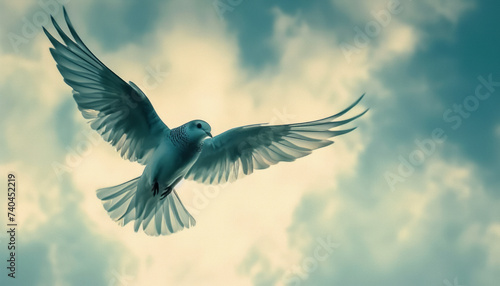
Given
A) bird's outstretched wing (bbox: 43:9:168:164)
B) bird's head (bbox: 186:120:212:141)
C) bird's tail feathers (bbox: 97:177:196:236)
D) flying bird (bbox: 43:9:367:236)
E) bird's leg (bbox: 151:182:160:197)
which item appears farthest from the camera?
bird's tail feathers (bbox: 97:177:196:236)

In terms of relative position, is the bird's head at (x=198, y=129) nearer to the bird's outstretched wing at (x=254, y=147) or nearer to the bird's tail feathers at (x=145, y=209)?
the bird's outstretched wing at (x=254, y=147)

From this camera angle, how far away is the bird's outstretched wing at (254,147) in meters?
9.18

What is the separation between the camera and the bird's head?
892cm

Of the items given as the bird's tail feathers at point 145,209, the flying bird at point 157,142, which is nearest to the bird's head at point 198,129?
the flying bird at point 157,142

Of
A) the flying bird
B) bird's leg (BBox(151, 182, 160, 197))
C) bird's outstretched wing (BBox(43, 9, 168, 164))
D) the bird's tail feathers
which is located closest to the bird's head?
the flying bird

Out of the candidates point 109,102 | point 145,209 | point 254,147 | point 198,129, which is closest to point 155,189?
point 145,209

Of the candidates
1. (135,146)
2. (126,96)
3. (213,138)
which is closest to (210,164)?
(213,138)

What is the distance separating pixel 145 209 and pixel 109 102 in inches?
89.8

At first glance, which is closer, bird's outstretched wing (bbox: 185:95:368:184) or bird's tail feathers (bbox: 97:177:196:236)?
bird's outstretched wing (bbox: 185:95:368:184)

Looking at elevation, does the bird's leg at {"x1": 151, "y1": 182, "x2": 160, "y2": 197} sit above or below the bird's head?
below

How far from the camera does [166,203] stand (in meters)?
10.5

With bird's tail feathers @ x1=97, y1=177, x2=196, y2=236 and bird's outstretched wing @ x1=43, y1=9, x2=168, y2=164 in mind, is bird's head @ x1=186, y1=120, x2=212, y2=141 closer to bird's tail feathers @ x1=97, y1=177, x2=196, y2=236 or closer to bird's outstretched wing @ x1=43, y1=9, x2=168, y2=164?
bird's outstretched wing @ x1=43, y1=9, x2=168, y2=164

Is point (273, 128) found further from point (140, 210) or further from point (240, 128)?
point (140, 210)

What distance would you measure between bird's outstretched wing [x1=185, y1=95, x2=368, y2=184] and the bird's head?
27.7 inches
